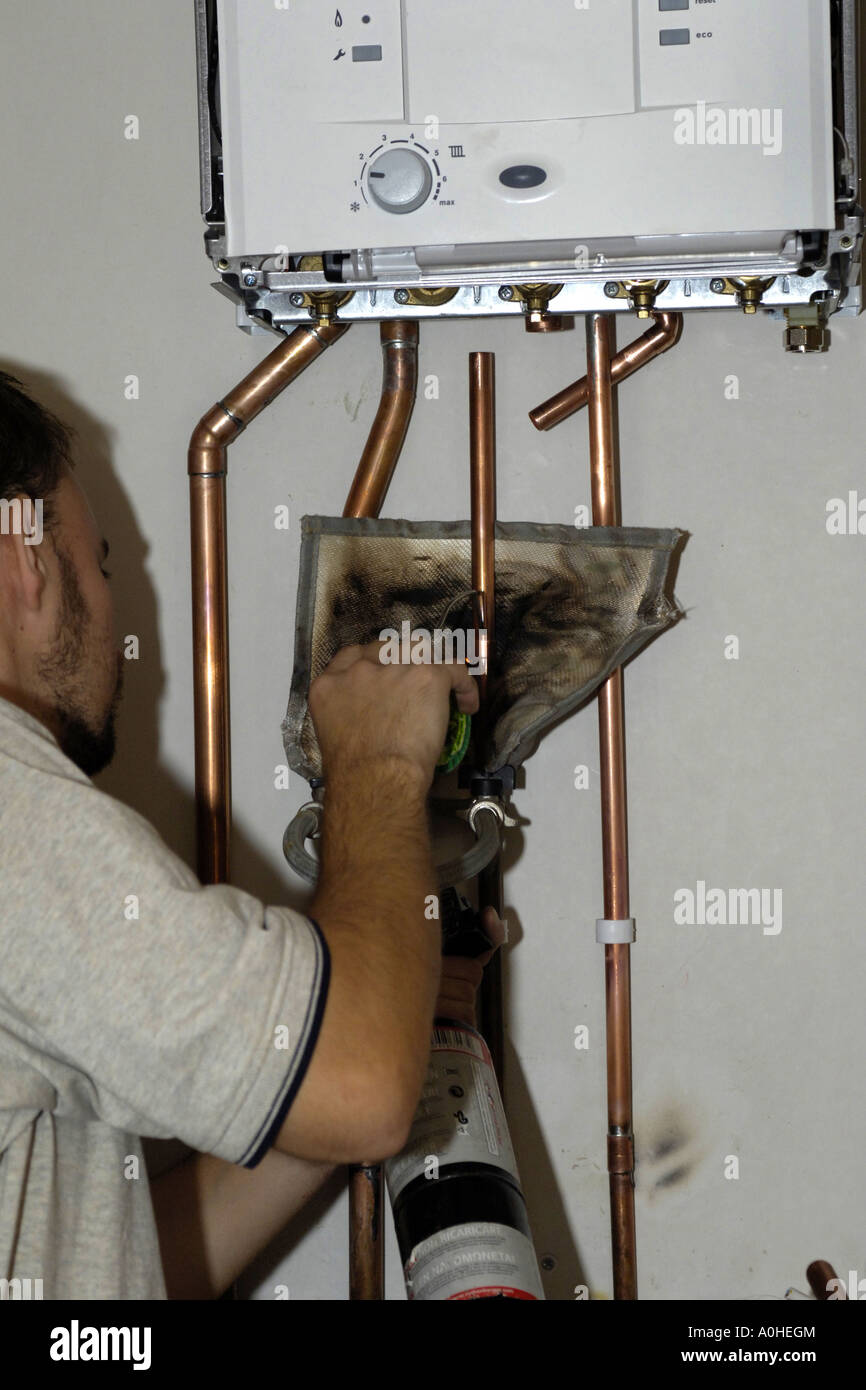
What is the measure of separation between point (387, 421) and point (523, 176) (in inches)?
11.1

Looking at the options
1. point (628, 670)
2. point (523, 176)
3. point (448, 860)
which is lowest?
point (448, 860)

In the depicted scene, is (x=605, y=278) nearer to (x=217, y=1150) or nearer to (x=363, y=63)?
(x=363, y=63)

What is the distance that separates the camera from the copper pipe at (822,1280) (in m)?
1.08

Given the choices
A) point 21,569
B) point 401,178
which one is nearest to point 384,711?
point 21,569

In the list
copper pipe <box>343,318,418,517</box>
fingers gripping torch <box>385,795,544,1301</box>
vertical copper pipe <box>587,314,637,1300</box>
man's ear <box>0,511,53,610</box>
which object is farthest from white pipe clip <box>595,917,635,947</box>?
man's ear <box>0,511,53,610</box>

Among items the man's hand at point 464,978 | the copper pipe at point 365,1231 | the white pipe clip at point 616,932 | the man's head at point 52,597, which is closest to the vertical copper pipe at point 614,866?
the white pipe clip at point 616,932

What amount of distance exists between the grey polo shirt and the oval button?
0.55 m

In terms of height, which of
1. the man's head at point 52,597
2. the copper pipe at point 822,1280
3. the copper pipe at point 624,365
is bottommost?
the copper pipe at point 822,1280

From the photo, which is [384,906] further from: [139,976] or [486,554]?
[486,554]

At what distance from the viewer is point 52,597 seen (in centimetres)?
90

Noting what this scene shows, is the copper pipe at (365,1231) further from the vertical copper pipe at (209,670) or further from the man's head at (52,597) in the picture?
the man's head at (52,597)

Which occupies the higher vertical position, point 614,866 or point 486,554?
point 486,554

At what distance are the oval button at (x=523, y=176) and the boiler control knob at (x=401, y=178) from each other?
0.19 ft

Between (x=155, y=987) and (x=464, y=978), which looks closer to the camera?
(x=155, y=987)
